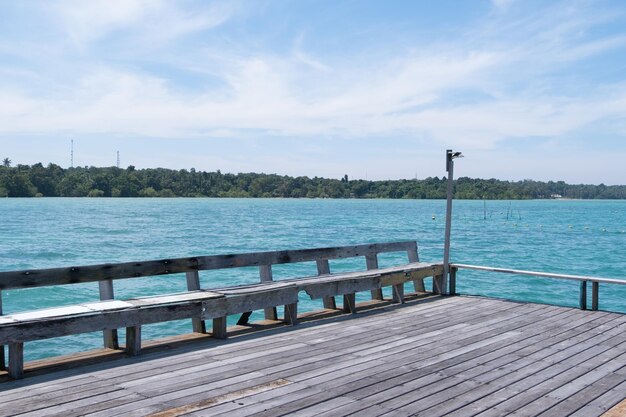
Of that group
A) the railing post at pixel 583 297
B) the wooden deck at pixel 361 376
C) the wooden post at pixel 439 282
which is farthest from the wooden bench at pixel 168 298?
the railing post at pixel 583 297

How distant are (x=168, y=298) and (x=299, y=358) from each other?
4.93ft

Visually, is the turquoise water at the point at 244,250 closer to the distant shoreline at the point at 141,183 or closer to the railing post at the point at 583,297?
the railing post at the point at 583,297

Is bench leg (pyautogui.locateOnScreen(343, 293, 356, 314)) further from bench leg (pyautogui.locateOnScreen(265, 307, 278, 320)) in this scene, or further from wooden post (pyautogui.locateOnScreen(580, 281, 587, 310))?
wooden post (pyautogui.locateOnScreen(580, 281, 587, 310))

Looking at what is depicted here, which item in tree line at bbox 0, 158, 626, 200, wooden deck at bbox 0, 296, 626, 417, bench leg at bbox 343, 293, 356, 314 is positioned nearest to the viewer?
wooden deck at bbox 0, 296, 626, 417

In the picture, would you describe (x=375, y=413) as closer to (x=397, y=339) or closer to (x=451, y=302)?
(x=397, y=339)

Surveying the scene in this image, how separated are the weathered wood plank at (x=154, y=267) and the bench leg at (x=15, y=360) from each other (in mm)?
760

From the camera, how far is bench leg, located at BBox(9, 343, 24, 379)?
513cm

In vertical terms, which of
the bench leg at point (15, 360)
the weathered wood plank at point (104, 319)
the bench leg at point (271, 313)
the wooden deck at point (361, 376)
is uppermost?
the weathered wood plank at point (104, 319)

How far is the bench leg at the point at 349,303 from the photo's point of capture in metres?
8.05

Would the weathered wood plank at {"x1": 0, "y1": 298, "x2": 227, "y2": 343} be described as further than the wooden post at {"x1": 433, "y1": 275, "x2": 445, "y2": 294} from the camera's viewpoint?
No

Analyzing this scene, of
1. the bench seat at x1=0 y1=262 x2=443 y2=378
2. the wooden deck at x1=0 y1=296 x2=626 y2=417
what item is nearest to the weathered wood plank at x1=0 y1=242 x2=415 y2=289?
the bench seat at x1=0 y1=262 x2=443 y2=378

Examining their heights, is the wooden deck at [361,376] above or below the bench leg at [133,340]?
below

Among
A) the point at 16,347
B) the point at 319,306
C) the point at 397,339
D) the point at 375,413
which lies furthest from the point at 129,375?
the point at 319,306

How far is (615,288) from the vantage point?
23750 mm
